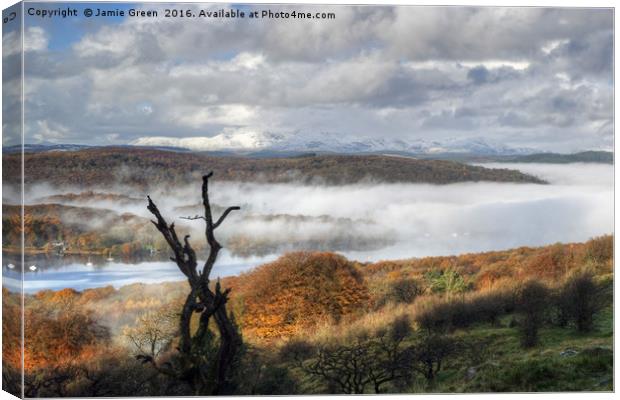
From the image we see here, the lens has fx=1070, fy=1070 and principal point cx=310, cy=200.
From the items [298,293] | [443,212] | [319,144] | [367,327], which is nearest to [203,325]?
[298,293]

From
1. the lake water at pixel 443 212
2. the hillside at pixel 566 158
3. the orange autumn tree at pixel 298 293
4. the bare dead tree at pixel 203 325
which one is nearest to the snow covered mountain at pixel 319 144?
the hillside at pixel 566 158

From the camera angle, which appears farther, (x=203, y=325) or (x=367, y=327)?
(x=367, y=327)

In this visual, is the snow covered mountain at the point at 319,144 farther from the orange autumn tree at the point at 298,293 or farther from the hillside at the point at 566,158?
the orange autumn tree at the point at 298,293

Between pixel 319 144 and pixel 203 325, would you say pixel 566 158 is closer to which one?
pixel 319 144

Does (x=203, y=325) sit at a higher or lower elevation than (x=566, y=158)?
lower

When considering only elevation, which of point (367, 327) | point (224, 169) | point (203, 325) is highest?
point (224, 169)

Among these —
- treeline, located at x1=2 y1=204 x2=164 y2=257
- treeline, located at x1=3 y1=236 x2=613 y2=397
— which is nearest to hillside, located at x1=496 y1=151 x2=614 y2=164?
treeline, located at x1=3 y1=236 x2=613 y2=397

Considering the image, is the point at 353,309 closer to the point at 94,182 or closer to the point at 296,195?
the point at 296,195

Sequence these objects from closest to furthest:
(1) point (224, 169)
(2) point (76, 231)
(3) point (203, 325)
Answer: (3) point (203, 325), (2) point (76, 231), (1) point (224, 169)
